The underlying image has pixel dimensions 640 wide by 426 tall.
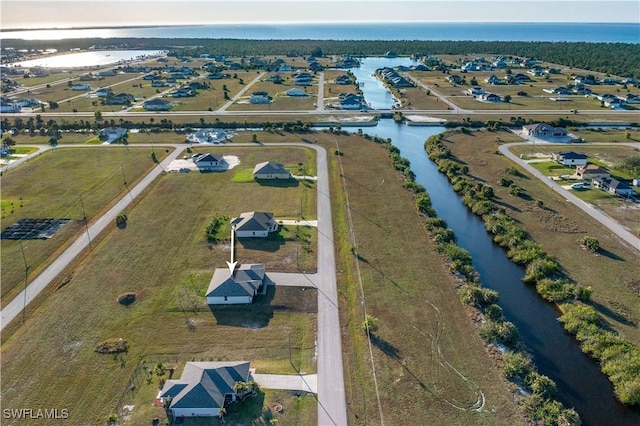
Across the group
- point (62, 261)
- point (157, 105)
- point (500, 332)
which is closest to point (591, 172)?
point (500, 332)

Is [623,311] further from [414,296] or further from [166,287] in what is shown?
[166,287]

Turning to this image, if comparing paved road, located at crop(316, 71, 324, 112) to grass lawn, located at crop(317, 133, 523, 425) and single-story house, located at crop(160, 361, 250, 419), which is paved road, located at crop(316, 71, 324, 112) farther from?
single-story house, located at crop(160, 361, 250, 419)

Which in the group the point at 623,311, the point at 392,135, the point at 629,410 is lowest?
the point at 629,410

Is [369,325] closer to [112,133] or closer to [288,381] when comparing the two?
[288,381]

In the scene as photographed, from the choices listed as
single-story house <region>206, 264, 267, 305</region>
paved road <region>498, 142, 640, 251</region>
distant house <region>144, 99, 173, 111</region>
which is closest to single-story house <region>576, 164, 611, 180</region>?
paved road <region>498, 142, 640, 251</region>

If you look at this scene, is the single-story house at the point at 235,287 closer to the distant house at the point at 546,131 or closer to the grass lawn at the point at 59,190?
the grass lawn at the point at 59,190

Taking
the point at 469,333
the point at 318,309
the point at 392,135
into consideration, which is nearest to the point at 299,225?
the point at 318,309

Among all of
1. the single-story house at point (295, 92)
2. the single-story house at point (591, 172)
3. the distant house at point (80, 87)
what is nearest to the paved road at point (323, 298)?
the single-story house at point (591, 172)
